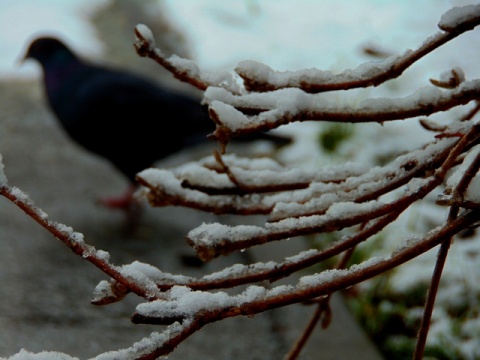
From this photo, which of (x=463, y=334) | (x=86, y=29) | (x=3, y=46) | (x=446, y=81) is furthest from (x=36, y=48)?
(x=446, y=81)

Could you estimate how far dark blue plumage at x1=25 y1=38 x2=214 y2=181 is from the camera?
3.18 meters

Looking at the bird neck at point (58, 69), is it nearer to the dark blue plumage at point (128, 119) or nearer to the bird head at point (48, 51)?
the bird head at point (48, 51)

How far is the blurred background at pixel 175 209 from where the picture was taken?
204 centimetres

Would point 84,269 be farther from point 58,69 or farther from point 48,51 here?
point 48,51

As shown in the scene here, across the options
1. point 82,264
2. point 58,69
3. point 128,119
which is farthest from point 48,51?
point 82,264

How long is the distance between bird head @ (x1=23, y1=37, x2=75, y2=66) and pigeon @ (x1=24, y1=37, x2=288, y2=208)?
0.42 metres

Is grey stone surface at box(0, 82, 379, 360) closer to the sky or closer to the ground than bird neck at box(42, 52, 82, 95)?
closer to the ground

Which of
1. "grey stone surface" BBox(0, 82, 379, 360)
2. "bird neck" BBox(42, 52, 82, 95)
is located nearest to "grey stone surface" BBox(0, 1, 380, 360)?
"grey stone surface" BBox(0, 82, 379, 360)

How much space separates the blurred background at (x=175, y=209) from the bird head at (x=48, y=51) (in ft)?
1.47

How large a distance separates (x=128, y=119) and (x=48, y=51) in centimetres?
91

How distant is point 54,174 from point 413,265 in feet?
5.99

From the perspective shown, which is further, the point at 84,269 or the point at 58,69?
the point at 58,69

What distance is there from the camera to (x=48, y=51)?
12.5 feet

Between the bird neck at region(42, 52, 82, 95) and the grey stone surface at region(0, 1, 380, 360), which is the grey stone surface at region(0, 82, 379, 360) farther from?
the bird neck at region(42, 52, 82, 95)
